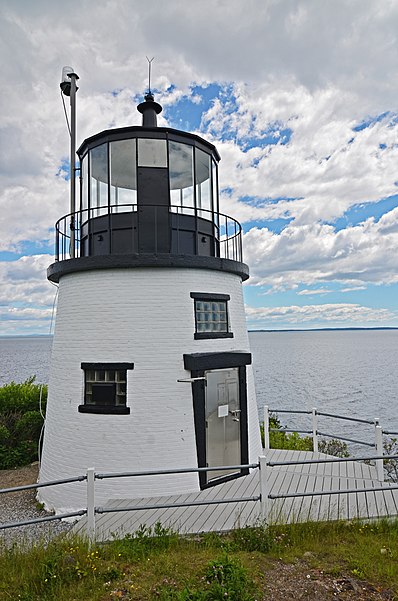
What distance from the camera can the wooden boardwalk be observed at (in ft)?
22.1

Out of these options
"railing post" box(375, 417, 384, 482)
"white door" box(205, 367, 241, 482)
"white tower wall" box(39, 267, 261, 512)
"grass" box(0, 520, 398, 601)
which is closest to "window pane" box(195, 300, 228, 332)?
"white tower wall" box(39, 267, 261, 512)

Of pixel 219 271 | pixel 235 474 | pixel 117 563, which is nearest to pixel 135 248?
pixel 219 271

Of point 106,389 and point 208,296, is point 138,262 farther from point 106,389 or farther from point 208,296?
point 106,389

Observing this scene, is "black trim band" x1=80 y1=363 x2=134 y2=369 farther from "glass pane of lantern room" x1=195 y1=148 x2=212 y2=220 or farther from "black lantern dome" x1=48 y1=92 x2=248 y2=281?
"glass pane of lantern room" x1=195 y1=148 x2=212 y2=220

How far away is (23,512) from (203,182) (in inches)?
297

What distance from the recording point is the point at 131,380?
857cm

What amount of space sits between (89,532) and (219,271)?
5.32 meters

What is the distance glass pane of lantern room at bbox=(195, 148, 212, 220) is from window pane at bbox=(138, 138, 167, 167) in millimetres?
771

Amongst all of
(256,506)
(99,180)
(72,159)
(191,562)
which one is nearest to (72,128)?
(72,159)

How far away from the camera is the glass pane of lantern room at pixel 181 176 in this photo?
9289 millimetres

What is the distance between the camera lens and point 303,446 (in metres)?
14.0

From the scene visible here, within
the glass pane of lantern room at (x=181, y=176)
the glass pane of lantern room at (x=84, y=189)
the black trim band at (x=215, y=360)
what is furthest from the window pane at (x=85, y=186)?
the black trim band at (x=215, y=360)

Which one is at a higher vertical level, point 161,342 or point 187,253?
point 187,253

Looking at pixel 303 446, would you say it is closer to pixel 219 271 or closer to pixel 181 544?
pixel 219 271
